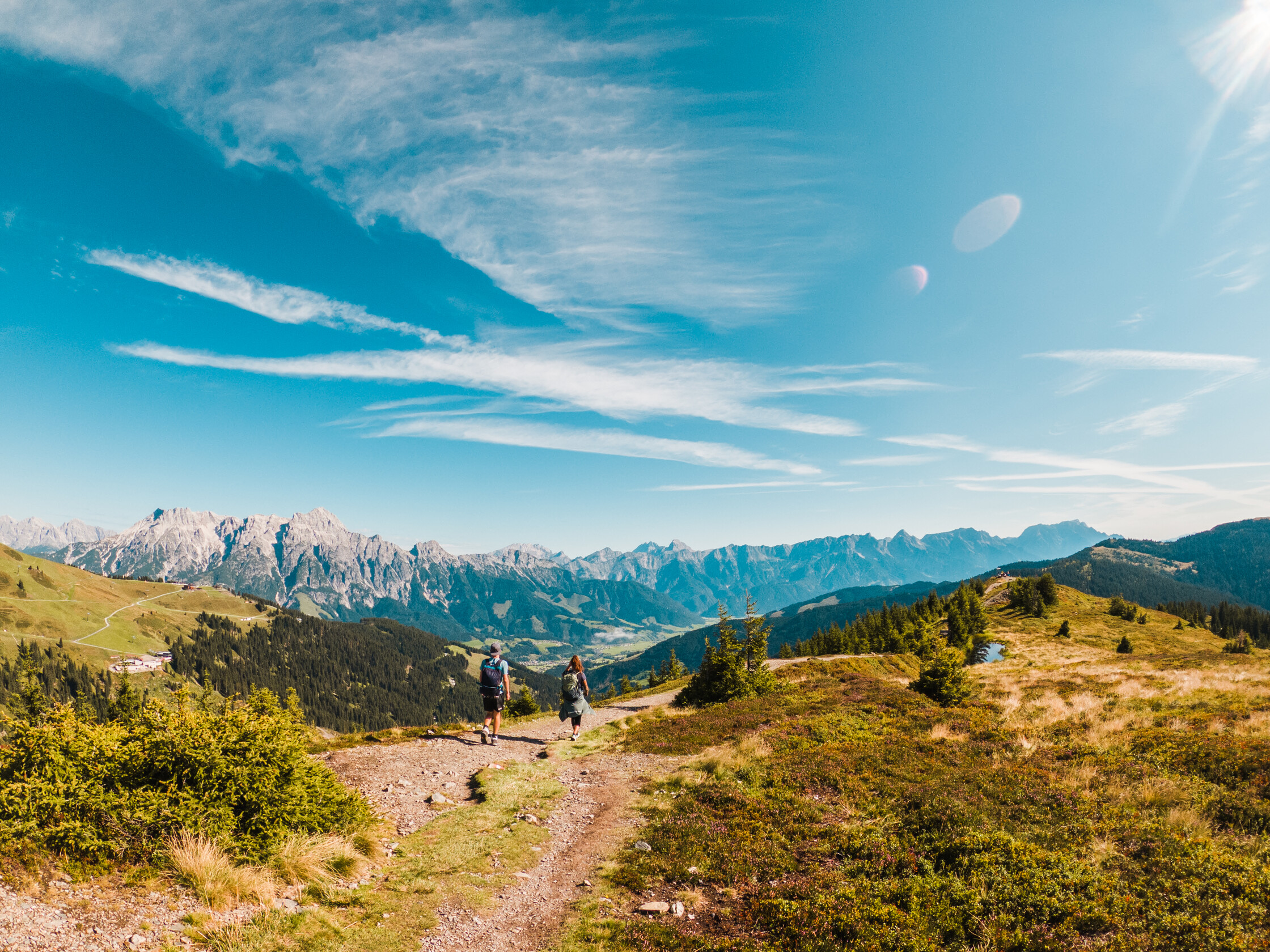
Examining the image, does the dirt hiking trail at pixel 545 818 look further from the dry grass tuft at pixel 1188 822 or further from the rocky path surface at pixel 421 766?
the dry grass tuft at pixel 1188 822

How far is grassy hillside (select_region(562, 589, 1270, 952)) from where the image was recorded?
8391mm

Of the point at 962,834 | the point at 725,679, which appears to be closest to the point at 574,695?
the point at 725,679

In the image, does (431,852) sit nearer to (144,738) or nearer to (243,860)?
(243,860)

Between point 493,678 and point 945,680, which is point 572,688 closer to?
point 493,678

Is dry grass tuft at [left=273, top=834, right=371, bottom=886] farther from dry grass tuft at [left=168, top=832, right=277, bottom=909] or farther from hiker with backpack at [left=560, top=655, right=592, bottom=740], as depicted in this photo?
hiker with backpack at [left=560, top=655, right=592, bottom=740]

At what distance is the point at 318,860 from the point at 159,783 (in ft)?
10.1

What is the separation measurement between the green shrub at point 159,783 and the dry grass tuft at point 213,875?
0.75 ft

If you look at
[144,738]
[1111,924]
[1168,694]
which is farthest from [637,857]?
[1168,694]

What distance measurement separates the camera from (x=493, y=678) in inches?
821

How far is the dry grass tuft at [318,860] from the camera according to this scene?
9.38 metres

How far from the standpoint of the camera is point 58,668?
188m

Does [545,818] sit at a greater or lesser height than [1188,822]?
lesser

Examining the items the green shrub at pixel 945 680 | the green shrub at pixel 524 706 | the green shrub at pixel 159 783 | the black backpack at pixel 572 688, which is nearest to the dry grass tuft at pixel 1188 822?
the green shrub at pixel 159 783

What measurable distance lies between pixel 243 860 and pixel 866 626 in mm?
113177
